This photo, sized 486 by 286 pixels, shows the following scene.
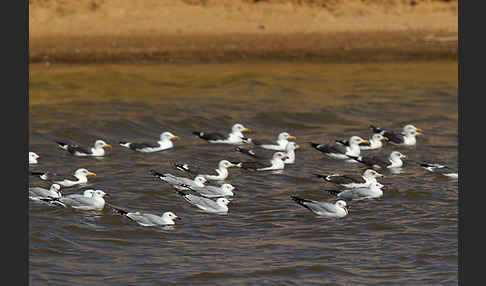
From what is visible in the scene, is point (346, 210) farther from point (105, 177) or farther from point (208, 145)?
point (208, 145)

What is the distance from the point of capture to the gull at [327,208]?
44.6 ft

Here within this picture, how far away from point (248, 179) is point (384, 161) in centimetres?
275

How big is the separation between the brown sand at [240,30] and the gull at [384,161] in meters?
9.98

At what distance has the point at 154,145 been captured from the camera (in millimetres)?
18625

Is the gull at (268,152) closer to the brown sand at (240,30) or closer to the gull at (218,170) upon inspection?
the gull at (218,170)

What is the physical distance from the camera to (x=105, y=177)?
16.5m

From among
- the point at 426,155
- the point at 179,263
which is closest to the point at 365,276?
the point at 179,263

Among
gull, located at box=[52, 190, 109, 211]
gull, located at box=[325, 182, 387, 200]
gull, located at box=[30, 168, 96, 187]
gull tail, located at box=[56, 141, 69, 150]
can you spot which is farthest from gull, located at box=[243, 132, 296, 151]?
gull, located at box=[52, 190, 109, 211]

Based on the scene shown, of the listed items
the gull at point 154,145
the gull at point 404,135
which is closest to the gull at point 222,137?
the gull at point 154,145

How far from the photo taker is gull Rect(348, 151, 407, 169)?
17594 mm

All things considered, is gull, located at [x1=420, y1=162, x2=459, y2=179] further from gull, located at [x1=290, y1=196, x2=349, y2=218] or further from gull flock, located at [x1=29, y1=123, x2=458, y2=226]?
gull, located at [x1=290, y1=196, x2=349, y2=218]

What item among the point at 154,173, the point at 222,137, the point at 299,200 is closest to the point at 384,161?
the point at 222,137

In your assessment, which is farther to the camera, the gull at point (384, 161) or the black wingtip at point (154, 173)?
the gull at point (384, 161)

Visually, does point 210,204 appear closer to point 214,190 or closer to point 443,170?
point 214,190
